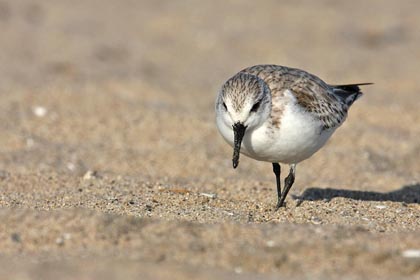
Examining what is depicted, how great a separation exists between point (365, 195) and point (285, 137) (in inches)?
71.6

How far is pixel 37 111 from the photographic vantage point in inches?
380

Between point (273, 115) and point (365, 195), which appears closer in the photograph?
point (273, 115)

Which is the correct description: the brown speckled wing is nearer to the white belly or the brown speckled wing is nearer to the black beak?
the white belly

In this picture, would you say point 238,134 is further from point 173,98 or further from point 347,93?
point 173,98

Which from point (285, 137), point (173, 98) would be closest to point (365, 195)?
point (285, 137)

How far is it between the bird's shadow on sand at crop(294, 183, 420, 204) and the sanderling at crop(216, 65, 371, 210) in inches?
34.9

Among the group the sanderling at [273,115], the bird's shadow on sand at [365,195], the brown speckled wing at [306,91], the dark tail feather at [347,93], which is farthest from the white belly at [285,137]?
the bird's shadow on sand at [365,195]

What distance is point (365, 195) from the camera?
7262 millimetres

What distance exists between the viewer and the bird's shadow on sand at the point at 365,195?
7.09 m

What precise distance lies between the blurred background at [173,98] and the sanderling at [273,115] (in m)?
0.48

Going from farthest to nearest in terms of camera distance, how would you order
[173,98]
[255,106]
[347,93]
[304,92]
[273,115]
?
[173,98], [347,93], [304,92], [273,115], [255,106]

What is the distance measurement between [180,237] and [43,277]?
3.15 ft

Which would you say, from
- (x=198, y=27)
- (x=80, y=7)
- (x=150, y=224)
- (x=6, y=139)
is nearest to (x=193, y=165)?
(x=6, y=139)

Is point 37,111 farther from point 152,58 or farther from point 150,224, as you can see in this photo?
point 150,224
